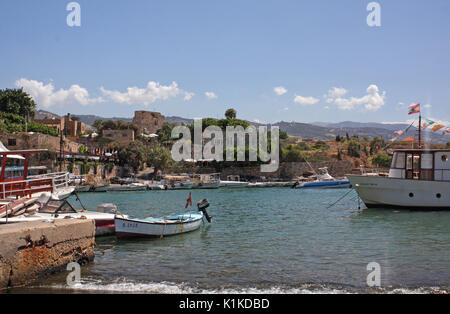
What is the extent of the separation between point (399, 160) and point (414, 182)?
193 cm

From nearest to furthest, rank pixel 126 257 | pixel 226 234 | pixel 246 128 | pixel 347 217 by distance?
pixel 126 257
pixel 226 234
pixel 347 217
pixel 246 128

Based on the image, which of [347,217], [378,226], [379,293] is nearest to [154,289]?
[379,293]

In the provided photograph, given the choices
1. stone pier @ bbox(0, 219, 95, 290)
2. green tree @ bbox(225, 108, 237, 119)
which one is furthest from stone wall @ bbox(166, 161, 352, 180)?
stone pier @ bbox(0, 219, 95, 290)

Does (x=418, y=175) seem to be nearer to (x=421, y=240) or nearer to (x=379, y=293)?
(x=421, y=240)

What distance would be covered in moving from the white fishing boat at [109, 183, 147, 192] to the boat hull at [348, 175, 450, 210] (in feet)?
145

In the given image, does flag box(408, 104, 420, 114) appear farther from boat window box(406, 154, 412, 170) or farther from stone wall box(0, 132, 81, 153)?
stone wall box(0, 132, 81, 153)

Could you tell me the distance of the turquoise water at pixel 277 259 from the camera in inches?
456

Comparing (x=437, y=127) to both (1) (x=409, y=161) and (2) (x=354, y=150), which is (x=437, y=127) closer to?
(1) (x=409, y=161)

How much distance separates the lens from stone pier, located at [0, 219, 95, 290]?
10.1 meters

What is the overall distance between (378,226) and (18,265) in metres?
18.4

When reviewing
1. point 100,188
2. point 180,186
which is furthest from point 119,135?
point 100,188

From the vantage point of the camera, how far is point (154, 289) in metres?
11.1

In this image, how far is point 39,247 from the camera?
433 inches

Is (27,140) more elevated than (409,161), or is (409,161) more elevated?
(27,140)
